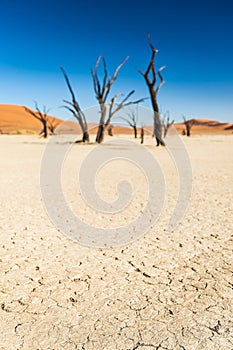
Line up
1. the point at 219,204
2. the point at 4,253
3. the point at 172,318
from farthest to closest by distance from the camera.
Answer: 1. the point at 219,204
2. the point at 4,253
3. the point at 172,318

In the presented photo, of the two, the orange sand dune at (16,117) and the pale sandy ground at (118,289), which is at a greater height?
the pale sandy ground at (118,289)

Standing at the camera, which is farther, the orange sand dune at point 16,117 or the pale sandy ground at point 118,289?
the orange sand dune at point 16,117

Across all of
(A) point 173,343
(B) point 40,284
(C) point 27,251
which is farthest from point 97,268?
(A) point 173,343

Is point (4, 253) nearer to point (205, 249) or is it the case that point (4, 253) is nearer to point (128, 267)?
point (128, 267)

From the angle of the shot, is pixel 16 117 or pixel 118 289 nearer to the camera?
pixel 118 289

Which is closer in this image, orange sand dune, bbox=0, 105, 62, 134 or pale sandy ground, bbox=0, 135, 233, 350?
pale sandy ground, bbox=0, 135, 233, 350

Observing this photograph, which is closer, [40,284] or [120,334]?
[120,334]

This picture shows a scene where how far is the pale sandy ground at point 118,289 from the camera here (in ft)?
5.88

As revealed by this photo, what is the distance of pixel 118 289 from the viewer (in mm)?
2320

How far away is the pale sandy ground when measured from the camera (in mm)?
1792

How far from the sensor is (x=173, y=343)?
1735 millimetres

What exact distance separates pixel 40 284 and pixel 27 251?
0.67 metres

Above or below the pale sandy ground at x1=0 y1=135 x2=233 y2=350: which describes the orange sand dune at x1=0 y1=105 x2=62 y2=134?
below

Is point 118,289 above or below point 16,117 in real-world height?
above
